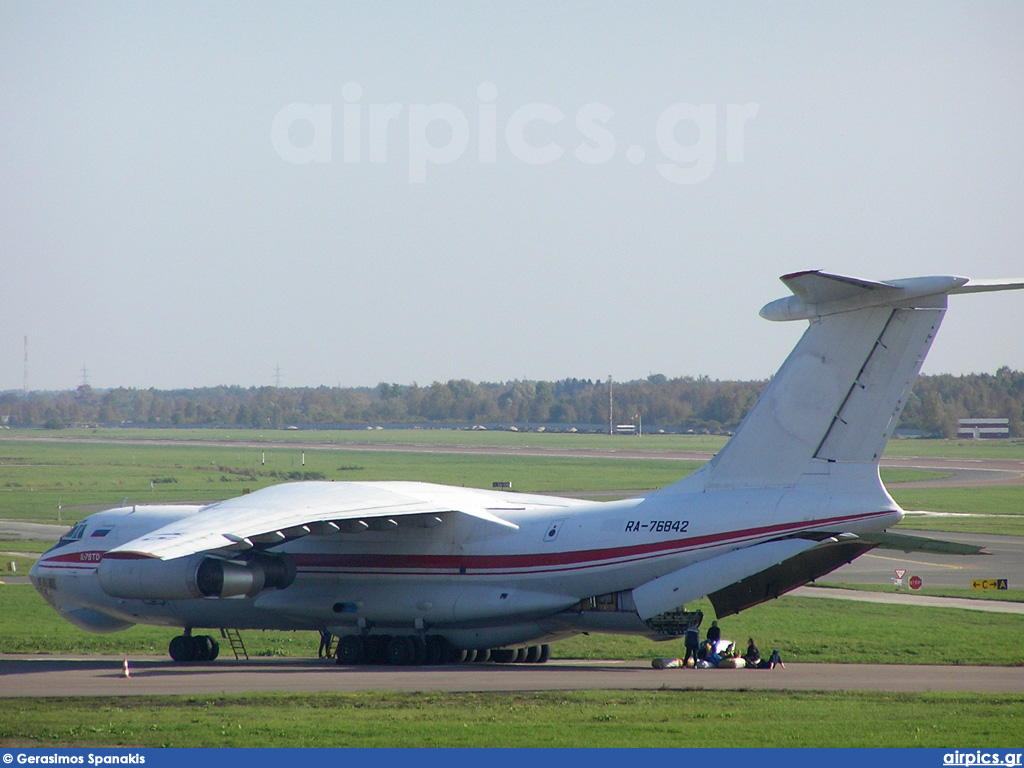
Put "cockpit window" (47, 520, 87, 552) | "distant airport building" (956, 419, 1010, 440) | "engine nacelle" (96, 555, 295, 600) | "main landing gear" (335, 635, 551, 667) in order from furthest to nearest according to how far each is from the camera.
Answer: "distant airport building" (956, 419, 1010, 440)
"cockpit window" (47, 520, 87, 552)
"main landing gear" (335, 635, 551, 667)
"engine nacelle" (96, 555, 295, 600)

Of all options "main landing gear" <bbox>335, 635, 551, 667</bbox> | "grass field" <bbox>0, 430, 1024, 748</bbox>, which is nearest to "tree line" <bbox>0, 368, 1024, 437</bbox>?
"grass field" <bbox>0, 430, 1024, 748</bbox>

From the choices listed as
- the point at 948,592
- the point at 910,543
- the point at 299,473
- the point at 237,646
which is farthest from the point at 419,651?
the point at 299,473

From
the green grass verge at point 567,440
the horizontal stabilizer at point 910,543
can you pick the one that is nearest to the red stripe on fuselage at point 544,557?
the horizontal stabilizer at point 910,543

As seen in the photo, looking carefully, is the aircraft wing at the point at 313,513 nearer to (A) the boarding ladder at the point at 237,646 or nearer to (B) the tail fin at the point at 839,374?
(A) the boarding ladder at the point at 237,646

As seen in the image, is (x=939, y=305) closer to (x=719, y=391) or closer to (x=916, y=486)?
(x=916, y=486)

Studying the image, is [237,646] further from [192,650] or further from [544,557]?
[544,557]

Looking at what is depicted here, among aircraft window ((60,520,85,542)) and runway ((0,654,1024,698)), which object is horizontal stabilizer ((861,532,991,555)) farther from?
aircraft window ((60,520,85,542))

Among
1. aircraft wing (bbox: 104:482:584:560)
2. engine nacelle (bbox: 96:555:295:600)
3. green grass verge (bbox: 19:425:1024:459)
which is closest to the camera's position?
aircraft wing (bbox: 104:482:584:560)

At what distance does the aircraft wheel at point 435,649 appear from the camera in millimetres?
22422

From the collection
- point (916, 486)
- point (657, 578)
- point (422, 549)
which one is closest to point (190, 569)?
point (422, 549)

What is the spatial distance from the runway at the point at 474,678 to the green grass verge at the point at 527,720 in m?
0.88

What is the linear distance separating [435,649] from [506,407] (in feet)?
519

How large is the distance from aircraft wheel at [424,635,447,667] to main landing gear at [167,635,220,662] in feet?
15.0

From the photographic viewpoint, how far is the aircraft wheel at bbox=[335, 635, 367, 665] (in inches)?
893
